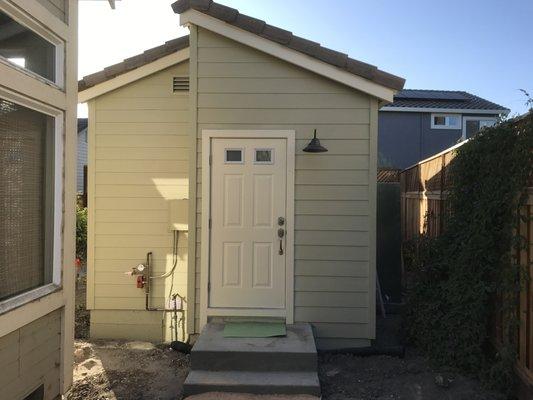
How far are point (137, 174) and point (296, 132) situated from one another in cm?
210

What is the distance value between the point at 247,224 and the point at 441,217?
88.7 inches

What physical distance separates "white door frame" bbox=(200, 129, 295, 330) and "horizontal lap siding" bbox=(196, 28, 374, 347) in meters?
0.06

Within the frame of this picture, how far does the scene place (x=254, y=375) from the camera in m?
→ 3.95

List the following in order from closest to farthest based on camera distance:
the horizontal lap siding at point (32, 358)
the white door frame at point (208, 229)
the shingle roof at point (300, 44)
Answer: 1. the horizontal lap siding at point (32, 358)
2. the shingle roof at point (300, 44)
3. the white door frame at point (208, 229)

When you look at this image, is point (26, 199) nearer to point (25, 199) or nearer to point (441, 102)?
point (25, 199)

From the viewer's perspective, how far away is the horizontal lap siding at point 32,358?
2883 millimetres

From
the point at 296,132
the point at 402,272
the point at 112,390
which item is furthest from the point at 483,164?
the point at 112,390

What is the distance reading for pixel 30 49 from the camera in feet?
10.5

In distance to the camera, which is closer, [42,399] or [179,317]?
Result: [42,399]

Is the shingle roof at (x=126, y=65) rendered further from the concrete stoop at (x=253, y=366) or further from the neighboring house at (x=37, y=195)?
the concrete stoop at (x=253, y=366)

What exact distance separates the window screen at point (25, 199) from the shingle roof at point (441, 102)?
15.5m

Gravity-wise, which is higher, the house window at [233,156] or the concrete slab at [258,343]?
the house window at [233,156]

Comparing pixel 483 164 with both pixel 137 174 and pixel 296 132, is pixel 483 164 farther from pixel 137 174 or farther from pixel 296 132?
pixel 137 174

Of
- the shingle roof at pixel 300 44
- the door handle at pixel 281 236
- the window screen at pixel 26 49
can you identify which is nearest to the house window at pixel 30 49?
the window screen at pixel 26 49
